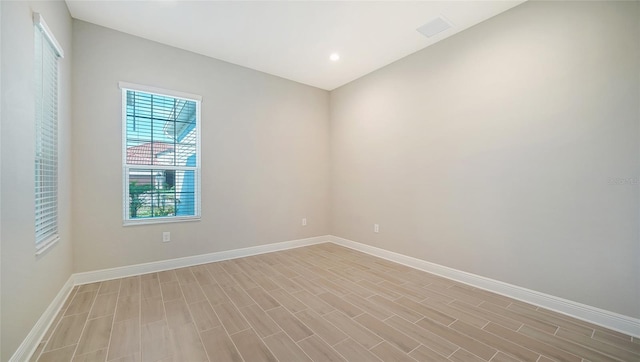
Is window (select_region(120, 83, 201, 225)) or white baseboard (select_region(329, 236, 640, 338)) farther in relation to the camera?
window (select_region(120, 83, 201, 225))

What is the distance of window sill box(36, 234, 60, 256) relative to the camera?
1.90 meters

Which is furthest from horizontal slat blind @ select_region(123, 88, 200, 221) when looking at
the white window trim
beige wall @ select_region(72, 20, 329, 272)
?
the white window trim

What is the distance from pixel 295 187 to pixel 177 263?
6.84 feet

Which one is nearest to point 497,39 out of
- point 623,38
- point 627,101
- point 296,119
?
point 623,38

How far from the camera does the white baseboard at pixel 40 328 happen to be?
1.58 metres

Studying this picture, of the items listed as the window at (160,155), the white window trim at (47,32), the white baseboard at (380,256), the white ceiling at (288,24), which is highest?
the white ceiling at (288,24)

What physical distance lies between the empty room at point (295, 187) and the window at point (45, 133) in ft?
0.09

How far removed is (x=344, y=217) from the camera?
4664 millimetres

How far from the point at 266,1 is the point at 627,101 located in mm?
3175

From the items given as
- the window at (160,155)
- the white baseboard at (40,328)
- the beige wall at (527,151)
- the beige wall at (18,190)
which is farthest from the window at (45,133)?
the beige wall at (527,151)

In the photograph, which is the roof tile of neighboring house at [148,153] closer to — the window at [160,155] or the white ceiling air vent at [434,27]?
the window at [160,155]

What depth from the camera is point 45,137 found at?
84.5 inches

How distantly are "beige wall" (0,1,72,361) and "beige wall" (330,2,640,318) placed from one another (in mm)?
3655

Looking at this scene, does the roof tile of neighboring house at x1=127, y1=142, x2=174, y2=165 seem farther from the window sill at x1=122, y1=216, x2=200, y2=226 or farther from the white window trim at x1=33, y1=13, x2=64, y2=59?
the white window trim at x1=33, y1=13, x2=64, y2=59
